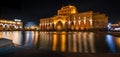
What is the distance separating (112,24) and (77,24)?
66666 millimetres

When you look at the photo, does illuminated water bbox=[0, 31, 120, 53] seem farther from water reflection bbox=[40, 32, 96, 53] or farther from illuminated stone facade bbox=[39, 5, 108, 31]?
illuminated stone facade bbox=[39, 5, 108, 31]

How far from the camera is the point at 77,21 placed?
384 feet

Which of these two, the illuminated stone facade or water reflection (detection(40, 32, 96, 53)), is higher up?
the illuminated stone facade

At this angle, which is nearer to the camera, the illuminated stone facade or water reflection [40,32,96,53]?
water reflection [40,32,96,53]

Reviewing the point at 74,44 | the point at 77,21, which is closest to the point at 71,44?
the point at 74,44

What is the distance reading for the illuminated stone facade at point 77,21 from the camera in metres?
106

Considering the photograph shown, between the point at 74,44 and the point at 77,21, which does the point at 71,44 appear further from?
the point at 77,21

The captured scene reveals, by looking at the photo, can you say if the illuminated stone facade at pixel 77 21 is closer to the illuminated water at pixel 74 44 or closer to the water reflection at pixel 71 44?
the illuminated water at pixel 74 44

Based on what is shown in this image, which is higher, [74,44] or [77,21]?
[77,21]

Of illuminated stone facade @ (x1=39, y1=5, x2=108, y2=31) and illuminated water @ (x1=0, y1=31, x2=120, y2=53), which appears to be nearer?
illuminated water @ (x1=0, y1=31, x2=120, y2=53)

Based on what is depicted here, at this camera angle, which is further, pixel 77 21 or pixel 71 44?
pixel 77 21

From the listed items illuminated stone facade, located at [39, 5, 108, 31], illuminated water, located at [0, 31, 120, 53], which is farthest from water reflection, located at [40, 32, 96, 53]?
illuminated stone facade, located at [39, 5, 108, 31]

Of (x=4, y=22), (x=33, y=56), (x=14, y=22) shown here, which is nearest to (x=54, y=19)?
(x=4, y=22)

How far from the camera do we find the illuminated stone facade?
106 m
